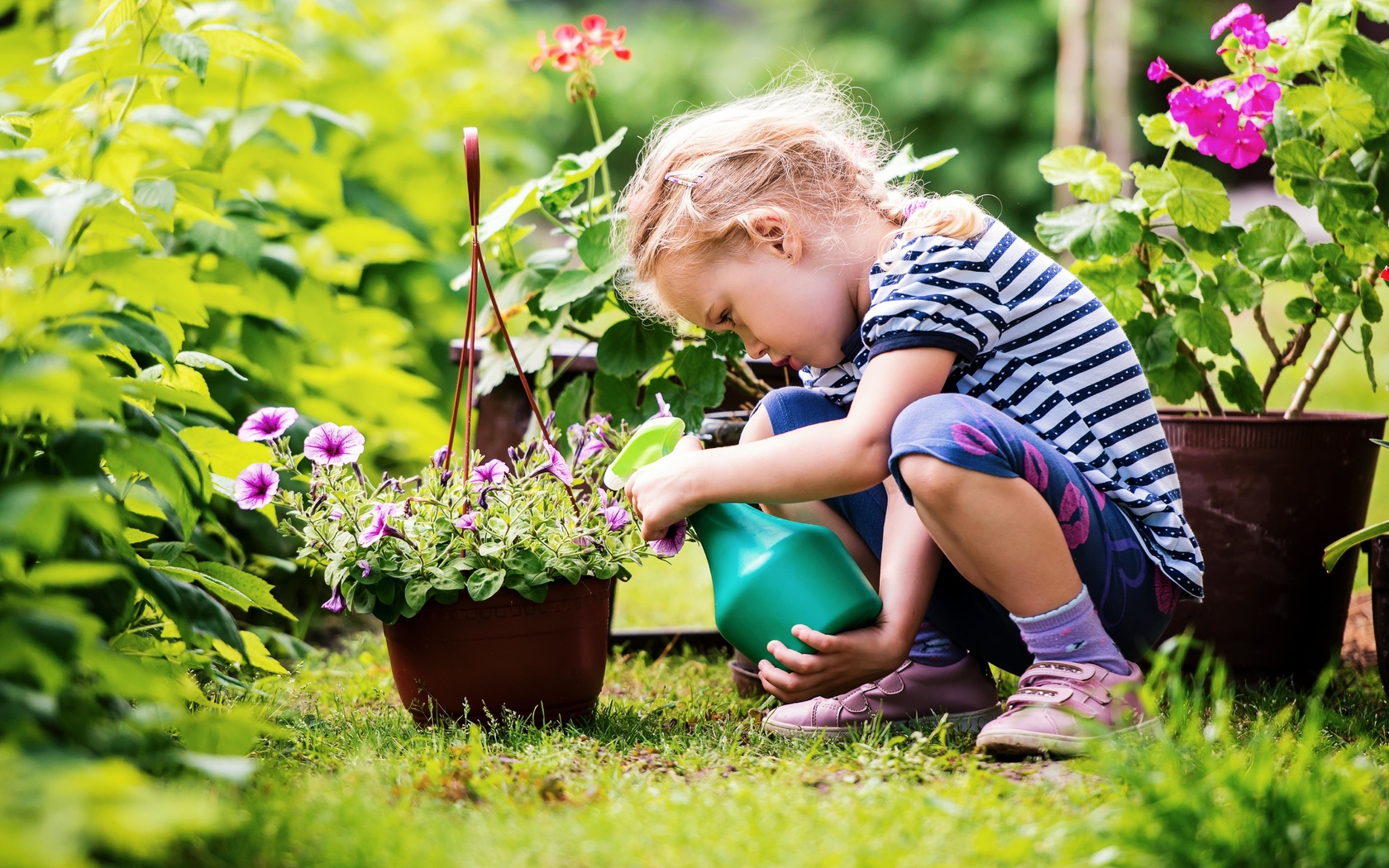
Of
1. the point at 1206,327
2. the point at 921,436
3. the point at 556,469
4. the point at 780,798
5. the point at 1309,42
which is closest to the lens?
the point at 780,798

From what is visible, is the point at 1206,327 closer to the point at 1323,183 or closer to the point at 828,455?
the point at 1323,183

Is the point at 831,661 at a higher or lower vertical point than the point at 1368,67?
lower

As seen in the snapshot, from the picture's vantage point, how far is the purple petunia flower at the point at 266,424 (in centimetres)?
166

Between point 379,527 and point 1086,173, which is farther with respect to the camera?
point 1086,173

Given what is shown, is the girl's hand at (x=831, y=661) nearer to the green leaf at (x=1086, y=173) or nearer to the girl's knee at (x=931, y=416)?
the girl's knee at (x=931, y=416)

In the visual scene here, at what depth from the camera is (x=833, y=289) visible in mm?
1636

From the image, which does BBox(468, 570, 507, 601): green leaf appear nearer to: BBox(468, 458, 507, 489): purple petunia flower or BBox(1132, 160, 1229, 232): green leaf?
BBox(468, 458, 507, 489): purple petunia flower

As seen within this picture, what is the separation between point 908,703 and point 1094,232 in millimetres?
852

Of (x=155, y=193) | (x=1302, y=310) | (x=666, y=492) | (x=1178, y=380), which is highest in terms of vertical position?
(x=155, y=193)

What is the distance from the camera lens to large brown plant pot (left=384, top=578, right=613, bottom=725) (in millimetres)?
1585

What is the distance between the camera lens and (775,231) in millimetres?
1629

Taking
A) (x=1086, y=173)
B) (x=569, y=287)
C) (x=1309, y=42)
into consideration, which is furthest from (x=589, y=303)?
(x=1309, y=42)

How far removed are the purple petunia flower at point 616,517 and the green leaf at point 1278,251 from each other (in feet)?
3.69

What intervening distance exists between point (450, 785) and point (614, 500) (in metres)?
0.55
